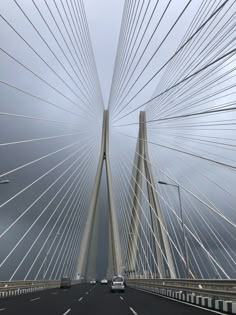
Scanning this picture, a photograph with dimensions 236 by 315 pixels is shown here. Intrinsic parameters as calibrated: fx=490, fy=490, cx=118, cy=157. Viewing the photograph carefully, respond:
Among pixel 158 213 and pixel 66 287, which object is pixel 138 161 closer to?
pixel 158 213

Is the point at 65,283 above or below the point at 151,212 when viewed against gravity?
below

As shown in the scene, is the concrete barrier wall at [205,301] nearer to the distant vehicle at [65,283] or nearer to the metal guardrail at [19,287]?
the metal guardrail at [19,287]

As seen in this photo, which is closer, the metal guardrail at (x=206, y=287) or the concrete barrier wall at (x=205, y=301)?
the concrete barrier wall at (x=205, y=301)

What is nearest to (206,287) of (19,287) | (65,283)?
(19,287)

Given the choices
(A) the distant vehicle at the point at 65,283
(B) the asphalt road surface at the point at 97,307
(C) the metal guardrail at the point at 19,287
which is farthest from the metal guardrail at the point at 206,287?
(A) the distant vehicle at the point at 65,283

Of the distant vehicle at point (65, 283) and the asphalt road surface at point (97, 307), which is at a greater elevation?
the asphalt road surface at point (97, 307)

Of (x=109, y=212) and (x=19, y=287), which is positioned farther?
Result: (x=109, y=212)

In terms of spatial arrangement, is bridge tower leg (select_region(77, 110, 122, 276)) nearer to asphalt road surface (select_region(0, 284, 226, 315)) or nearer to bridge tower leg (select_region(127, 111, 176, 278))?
bridge tower leg (select_region(127, 111, 176, 278))

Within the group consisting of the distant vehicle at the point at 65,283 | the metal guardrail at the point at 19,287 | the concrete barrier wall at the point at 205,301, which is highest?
the concrete barrier wall at the point at 205,301

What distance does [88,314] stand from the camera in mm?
15297

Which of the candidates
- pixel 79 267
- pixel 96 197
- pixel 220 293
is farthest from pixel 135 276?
pixel 220 293

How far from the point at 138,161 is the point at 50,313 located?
33.2 m

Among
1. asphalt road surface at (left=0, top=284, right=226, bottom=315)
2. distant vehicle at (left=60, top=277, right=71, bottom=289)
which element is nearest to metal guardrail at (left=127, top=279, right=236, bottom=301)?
asphalt road surface at (left=0, top=284, right=226, bottom=315)

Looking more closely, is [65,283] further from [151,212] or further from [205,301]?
[205,301]
